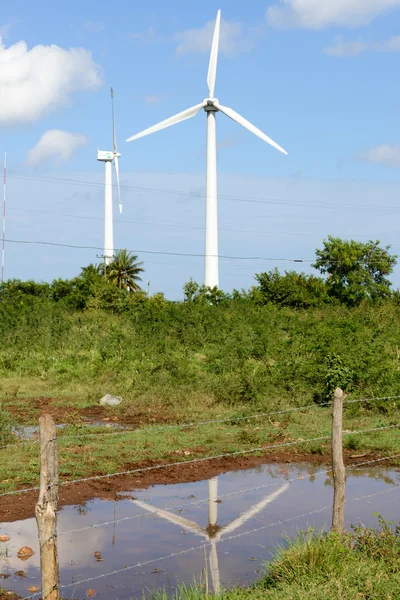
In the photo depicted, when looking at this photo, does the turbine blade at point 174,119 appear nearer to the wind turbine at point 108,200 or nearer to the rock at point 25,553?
the wind turbine at point 108,200

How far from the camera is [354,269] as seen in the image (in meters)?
46.9

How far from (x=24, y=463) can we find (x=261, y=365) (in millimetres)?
8656

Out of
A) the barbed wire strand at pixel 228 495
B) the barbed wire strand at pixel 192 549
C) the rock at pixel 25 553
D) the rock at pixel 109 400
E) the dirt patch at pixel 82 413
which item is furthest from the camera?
the rock at pixel 109 400

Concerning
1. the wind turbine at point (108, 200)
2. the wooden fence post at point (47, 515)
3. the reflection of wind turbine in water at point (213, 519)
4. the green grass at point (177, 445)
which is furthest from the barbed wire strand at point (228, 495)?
the wind turbine at point (108, 200)

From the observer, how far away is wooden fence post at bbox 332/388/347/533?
6809 millimetres

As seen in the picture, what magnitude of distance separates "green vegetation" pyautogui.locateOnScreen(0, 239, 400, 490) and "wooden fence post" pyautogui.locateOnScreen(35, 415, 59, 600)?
4.52 metres

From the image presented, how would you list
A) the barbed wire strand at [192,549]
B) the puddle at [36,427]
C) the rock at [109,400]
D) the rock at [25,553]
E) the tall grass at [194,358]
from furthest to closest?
the rock at [109,400] < the tall grass at [194,358] < the puddle at [36,427] < the rock at [25,553] < the barbed wire strand at [192,549]

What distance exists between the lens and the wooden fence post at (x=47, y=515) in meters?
5.20

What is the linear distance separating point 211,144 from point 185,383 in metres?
28.7

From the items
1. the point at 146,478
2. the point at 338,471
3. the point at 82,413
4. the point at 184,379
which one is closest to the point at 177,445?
the point at 146,478

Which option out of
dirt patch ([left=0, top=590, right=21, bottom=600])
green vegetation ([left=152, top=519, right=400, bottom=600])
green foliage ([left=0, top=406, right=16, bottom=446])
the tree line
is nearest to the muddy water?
dirt patch ([left=0, top=590, right=21, bottom=600])

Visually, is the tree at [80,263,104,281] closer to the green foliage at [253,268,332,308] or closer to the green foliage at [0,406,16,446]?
the green foliage at [253,268,332,308]

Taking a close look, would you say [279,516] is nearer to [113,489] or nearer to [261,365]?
[113,489]

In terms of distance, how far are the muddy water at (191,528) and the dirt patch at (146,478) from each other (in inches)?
8.0
